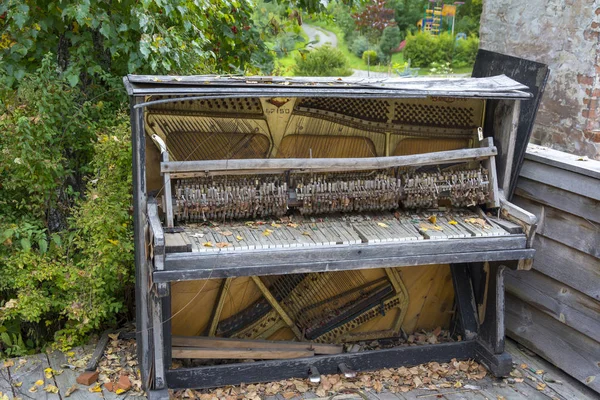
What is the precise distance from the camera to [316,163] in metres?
3.72

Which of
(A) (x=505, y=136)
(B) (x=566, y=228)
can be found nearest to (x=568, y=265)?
(B) (x=566, y=228)

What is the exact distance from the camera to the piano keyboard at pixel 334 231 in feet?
11.4

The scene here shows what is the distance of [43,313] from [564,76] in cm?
445

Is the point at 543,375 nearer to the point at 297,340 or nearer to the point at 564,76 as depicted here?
the point at 297,340

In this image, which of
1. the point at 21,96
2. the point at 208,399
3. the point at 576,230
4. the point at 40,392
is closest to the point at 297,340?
the point at 208,399

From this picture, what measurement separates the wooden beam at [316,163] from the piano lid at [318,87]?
1.24 ft

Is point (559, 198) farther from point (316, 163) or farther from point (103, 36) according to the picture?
point (103, 36)

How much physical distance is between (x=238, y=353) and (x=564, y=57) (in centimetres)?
363

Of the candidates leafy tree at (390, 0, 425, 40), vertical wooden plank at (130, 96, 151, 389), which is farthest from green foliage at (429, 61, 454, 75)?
vertical wooden plank at (130, 96, 151, 389)

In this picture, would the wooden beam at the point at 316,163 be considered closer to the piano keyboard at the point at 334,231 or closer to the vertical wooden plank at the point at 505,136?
the vertical wooden plank at the point at 505,136

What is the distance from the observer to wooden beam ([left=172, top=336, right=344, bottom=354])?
4133mm

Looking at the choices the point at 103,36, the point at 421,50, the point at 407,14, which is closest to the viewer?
the point at 103,36

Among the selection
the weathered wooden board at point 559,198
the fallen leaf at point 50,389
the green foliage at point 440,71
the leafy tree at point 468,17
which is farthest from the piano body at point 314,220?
the leafy tree at point 468,17

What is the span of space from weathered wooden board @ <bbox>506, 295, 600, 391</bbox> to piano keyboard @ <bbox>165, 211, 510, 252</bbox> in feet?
3.20
